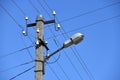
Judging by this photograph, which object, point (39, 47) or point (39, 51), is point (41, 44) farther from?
point (39, 51)

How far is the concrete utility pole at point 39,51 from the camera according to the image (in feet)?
27.2

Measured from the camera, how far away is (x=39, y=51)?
337 inches

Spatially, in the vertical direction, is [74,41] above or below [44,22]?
below

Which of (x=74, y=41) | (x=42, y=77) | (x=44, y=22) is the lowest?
(x=42, y=77)

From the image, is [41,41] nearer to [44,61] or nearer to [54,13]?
[44,61]

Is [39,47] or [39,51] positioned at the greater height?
[39,47]

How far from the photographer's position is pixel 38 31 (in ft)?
29.0

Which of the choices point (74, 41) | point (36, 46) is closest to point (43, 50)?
point (36, 46)

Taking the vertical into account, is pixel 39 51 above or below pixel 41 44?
below

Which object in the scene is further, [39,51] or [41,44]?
[41,44]

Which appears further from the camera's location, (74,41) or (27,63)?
(27,63)

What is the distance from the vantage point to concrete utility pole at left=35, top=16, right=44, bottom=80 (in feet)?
27.2

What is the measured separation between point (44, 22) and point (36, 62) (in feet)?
3.83

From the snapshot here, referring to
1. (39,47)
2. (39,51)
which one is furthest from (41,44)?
(39,51)
